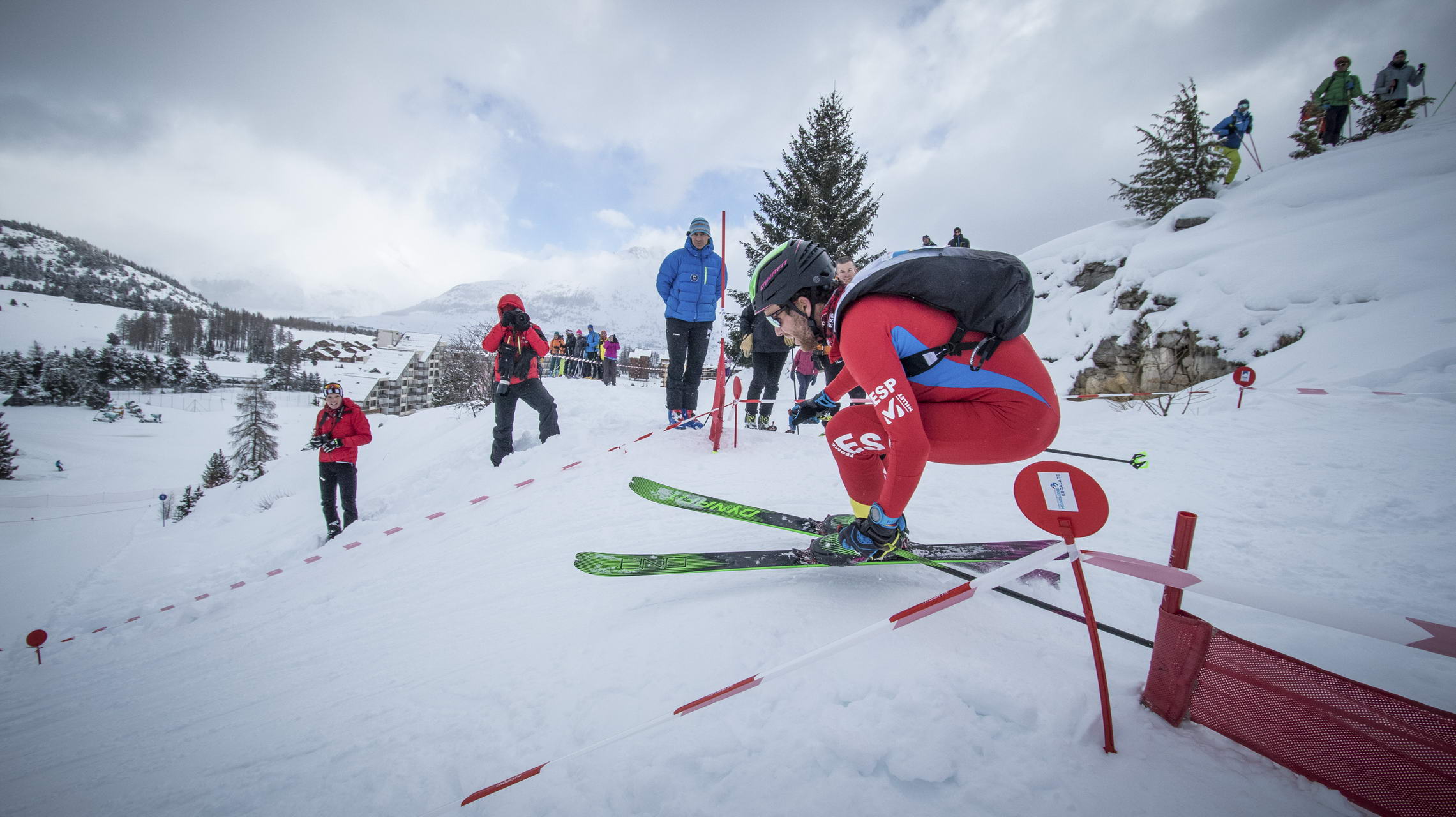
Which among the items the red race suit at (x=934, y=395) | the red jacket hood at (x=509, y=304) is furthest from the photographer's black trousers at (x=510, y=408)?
the red race suit at (x=934, y=395)

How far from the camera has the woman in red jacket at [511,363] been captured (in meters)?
5.94

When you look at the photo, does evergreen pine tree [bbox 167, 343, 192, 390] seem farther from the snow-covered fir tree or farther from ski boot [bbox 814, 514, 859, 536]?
ski boot [bbox 814, 514, 859, 536]

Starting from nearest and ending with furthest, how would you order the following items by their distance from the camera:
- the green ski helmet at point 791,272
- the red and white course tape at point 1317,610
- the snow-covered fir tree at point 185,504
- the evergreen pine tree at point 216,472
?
the red and white course tape at point 1317,610 < the green ski helmet at point 791,272 < the snow-covered fir tree at point 185,504 < the evergreen pine tree at point 216,472

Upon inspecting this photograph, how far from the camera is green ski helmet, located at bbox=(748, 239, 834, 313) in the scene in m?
2.54

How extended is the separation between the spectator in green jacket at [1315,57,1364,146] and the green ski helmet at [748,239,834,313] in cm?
1766

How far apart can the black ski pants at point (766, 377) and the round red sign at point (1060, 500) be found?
16.1 feet

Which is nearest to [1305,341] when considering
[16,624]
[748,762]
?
[748,762]

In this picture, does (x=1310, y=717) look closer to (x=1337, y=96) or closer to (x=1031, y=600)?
(x=1031, y=600)

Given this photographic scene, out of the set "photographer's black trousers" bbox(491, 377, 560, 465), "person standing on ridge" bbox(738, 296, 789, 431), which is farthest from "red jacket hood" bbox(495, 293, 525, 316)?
"person standing on ridge" bbox(738, 296, 789, 431)

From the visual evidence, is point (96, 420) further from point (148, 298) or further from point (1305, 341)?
point (148, 298)

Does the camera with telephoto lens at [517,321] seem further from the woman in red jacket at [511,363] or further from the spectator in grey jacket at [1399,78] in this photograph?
the spectator in grey jacket at [1399,78]

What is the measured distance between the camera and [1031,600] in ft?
6.63

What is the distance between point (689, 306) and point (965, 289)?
4.31m

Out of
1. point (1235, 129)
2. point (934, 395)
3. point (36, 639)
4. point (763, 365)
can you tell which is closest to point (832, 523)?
point (934, 395)
